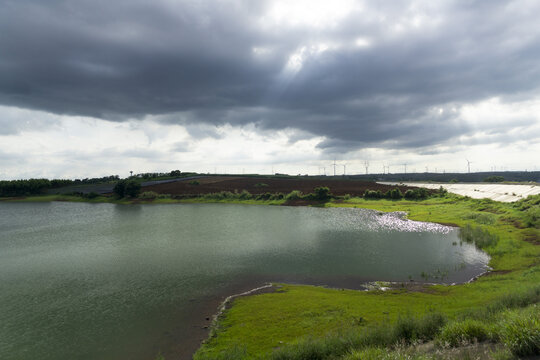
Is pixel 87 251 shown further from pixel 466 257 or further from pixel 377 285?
pixel 466 257

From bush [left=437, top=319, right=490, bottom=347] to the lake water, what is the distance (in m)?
15.6

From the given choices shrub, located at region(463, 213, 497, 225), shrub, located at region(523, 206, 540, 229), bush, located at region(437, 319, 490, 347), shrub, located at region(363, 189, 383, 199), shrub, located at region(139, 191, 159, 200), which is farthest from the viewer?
shrub, located at region(139, 191, 159, 200)

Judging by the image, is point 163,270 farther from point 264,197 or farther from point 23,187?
point 23,187

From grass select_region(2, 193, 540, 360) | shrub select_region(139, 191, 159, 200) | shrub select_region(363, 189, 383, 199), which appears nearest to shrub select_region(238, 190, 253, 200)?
shrub select_region(139, 191, 159, 200)

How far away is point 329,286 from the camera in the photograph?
96.9 ft

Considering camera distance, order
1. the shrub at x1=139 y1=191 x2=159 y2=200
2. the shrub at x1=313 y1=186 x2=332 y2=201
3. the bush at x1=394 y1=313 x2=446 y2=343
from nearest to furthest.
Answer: the bush at x1=394 y1=313 x2=446 y2=343
the shrub at x1=313 y1=186 x2=332 y2=201
the shrub at x1=139 y1=191 x2=159 y2=200

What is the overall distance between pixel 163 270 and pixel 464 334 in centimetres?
3246

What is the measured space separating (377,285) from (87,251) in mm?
45695

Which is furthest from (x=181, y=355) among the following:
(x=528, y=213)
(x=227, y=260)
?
(x=528, y=213)

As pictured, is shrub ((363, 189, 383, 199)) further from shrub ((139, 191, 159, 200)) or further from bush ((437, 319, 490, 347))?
bush ((437, 319, 490, 347))

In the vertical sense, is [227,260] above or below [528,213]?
below

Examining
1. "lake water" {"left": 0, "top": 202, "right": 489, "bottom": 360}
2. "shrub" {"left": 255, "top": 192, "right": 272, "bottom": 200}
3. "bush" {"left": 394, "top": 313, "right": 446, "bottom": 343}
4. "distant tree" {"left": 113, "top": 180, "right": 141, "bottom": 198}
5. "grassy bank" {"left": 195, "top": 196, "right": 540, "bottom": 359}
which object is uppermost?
"distant tree" {"left": 113, "top": 180, "right": 141, "bottom": 198}

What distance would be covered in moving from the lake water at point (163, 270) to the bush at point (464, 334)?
615 inches

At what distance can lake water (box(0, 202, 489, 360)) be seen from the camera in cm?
2130
